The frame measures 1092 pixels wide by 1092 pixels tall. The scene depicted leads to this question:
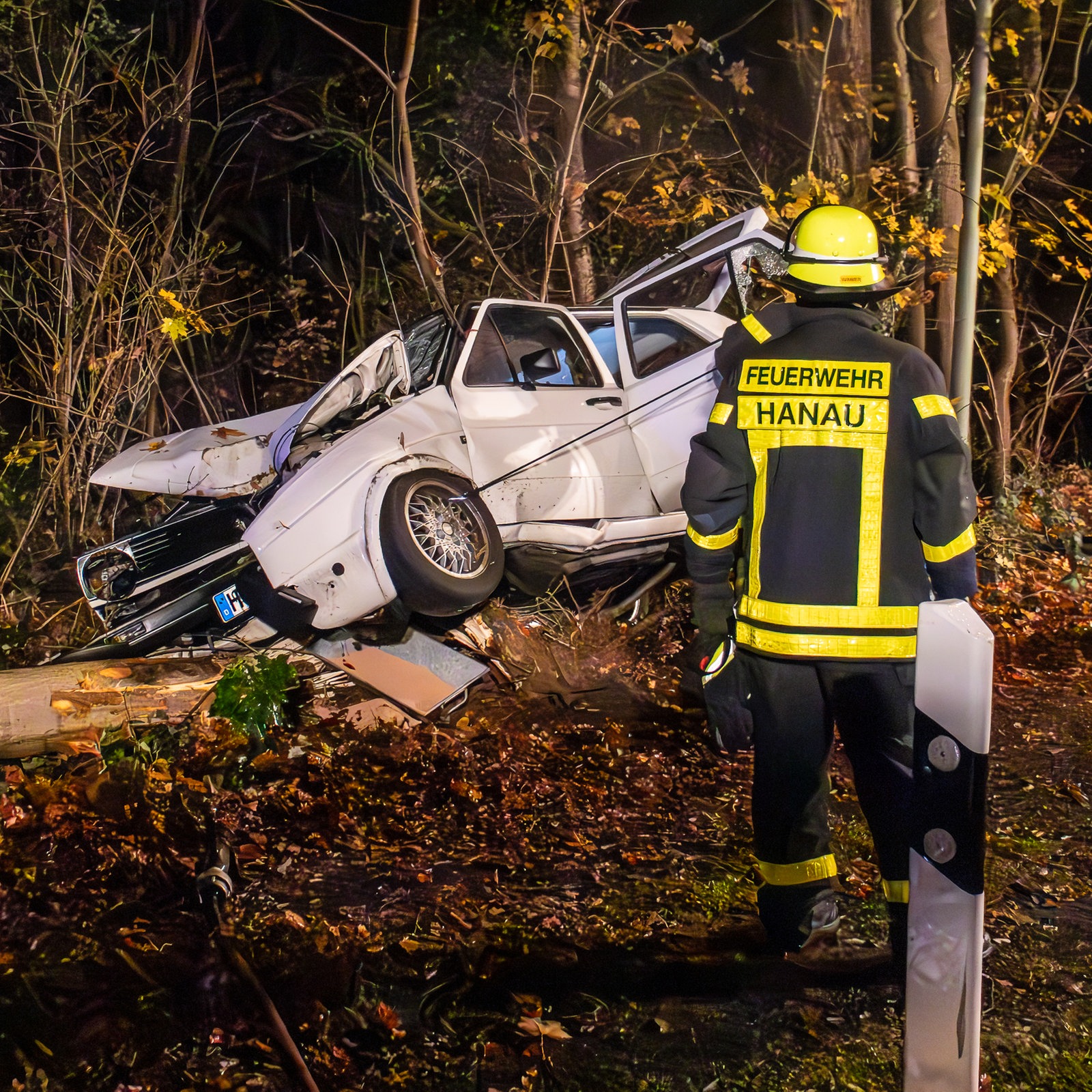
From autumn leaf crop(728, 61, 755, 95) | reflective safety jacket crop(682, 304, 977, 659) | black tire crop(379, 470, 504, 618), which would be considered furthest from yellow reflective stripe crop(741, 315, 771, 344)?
autumn leaf crop(728, 61, 755, 95)

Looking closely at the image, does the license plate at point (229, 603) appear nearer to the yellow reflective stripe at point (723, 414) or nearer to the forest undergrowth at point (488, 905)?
the forest undergrowth at point (488, 905)

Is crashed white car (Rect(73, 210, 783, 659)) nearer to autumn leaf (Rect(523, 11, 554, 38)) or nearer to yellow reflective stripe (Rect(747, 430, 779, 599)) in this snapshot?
yellow reflective stripe (Rect(747, 430, 779, 599))

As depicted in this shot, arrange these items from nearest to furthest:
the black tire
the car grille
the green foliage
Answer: the green foliage
the black tire
the car grille

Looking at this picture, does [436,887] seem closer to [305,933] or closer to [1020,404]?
[305,933]

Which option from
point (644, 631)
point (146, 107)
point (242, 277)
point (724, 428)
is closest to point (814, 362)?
point (724, 428)

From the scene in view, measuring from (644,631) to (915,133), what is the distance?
481 centimetres

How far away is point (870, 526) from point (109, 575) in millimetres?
3798

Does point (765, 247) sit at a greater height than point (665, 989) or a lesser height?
greater

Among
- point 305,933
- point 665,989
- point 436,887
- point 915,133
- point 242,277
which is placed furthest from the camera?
point 242,277

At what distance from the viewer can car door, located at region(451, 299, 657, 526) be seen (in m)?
5.27

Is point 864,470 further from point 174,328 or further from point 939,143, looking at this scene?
point 939,143

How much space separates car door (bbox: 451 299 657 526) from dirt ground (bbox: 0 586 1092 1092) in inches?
40.7

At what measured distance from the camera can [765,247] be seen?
5.52 meters

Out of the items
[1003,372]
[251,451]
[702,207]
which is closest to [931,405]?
[251,451]
